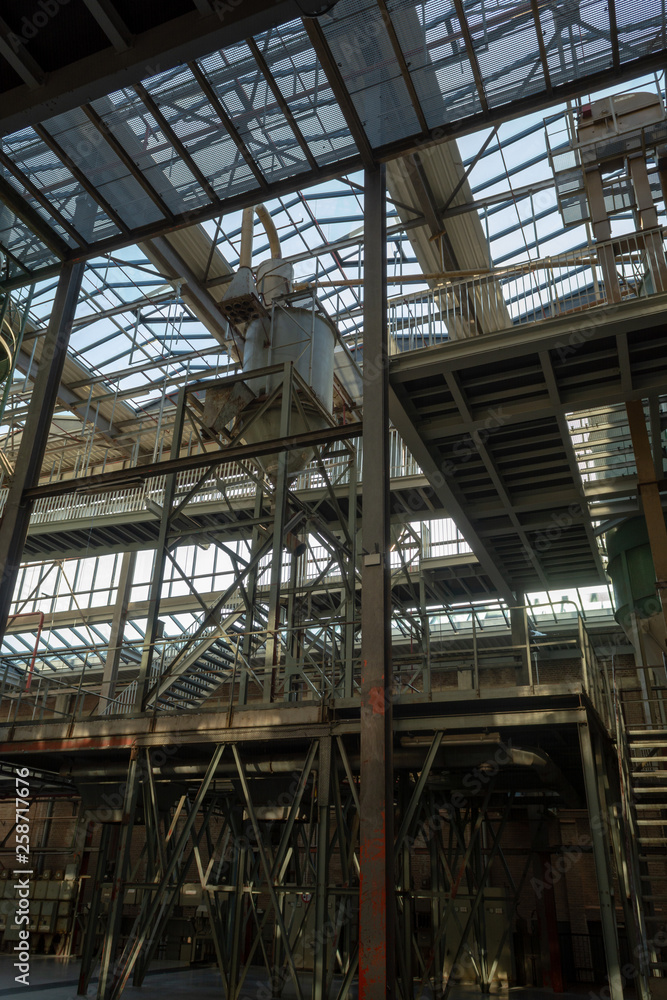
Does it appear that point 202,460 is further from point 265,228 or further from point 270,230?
point 265,228

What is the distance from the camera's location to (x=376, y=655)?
1005cm

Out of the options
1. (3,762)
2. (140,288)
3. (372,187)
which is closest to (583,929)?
(3,762)

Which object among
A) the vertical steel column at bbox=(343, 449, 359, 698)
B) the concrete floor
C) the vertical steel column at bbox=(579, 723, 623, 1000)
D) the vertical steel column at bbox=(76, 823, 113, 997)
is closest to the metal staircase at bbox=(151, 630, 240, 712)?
the vertical steel column at bbox=(343, 449, 359, 698)

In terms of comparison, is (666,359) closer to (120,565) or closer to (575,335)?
(575,335)

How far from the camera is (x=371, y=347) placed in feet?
39.4

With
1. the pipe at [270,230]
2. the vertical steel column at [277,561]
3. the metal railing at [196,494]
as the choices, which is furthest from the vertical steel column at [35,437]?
the metal railing at [196,494]

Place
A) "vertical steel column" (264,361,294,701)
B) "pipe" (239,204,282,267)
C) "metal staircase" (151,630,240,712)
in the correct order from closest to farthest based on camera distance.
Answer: "vertical steel column" (264,361,294,701)
"metal staircase" (151,630,240,712)
"pipe" (239,204,282,267)

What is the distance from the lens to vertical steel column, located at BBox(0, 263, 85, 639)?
13039 millimetres

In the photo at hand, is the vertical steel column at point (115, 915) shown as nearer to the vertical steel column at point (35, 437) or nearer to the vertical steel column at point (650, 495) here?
the vertical steel column at point (35, 437)

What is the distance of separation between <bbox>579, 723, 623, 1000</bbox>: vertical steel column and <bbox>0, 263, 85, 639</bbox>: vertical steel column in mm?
9529

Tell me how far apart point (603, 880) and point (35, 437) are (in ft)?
39.5

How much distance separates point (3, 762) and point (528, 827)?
16.5 metres

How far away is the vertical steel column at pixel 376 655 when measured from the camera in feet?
29.2

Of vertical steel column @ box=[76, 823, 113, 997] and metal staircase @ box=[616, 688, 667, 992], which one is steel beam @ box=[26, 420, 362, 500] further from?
vertical steel column @ box=[76, 823, 113, 997]
